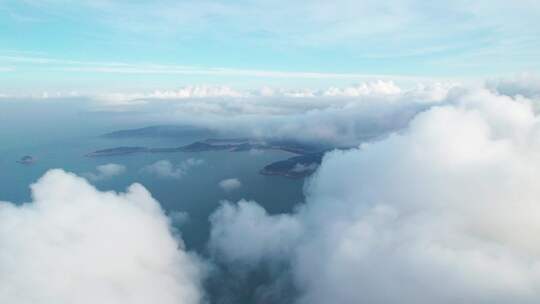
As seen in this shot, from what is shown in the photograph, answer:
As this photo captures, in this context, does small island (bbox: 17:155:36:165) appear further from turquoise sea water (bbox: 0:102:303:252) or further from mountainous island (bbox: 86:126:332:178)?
mountainous island (bbox: 86:126:332:178)

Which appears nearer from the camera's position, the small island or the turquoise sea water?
the turquoise sea water

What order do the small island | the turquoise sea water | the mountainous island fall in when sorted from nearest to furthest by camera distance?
the turquoise sea water
the mountainous island
the small island

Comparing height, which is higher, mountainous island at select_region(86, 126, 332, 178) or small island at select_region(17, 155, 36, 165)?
mountainous island at select_region(86, 126, 332, 178)

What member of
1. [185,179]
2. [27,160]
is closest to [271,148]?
[185,179]

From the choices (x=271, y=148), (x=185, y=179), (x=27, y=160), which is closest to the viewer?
(x=185, y=179)

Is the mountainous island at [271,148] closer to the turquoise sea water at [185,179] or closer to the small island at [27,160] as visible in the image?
the turquoise sea water at [185,179]

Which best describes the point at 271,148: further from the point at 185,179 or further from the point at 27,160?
the point at 27,160

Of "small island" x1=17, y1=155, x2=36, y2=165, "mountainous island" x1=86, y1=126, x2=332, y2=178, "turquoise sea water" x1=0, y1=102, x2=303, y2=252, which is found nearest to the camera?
"turquoise sea water" x1=0, y1=102, x2=303, y2=252

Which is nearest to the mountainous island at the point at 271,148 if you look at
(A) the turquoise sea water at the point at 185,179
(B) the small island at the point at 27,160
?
(A) the turquoise sea water at the point at 185,179

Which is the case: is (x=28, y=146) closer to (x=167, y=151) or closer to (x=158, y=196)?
(x=167, y=151)

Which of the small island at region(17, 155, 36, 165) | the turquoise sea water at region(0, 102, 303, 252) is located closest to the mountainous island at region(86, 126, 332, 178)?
the turquoise sea water at region(0, 102, 303, 252)

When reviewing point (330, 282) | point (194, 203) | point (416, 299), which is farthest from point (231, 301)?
point (194, 203)
